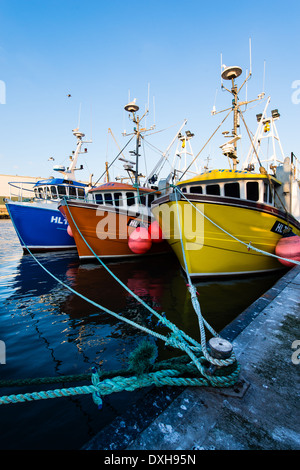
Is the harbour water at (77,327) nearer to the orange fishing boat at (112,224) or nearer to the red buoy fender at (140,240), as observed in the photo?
the red buoy fender at (140,240)

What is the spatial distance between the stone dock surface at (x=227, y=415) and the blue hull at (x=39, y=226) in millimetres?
13673

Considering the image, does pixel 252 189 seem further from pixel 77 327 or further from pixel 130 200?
pixel 77 327

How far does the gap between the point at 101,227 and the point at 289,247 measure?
788 centimetres

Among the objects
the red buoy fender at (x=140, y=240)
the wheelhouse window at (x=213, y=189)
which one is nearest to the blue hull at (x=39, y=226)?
the red buoy fender at (x=140, y=240)

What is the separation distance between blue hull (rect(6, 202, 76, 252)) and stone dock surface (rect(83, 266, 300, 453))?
13.7 meters

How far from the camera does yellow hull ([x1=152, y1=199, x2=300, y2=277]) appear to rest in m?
6.65

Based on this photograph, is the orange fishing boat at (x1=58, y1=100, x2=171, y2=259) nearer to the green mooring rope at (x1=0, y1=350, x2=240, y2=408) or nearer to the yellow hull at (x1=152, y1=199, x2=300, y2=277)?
the yellow hull at (x1=152, y1=199, x2=300, y2=277)

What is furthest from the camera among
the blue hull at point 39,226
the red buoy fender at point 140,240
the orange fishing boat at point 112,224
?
the blue hull at point 39,226

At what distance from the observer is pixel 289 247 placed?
6879 mm

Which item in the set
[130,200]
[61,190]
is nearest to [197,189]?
[130,200]

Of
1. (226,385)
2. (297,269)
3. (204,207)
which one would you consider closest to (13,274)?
(204,207)

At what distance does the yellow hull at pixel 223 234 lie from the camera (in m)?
6.65

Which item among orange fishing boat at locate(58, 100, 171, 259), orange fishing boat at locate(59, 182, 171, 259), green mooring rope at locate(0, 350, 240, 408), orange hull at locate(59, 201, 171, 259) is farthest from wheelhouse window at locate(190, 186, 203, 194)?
green mooring rope at locate(0, 350, 240, 408)

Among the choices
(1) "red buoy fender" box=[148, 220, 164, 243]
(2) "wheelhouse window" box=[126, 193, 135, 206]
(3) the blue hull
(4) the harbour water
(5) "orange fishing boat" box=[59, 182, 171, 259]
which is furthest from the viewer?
(3) the blue hull
